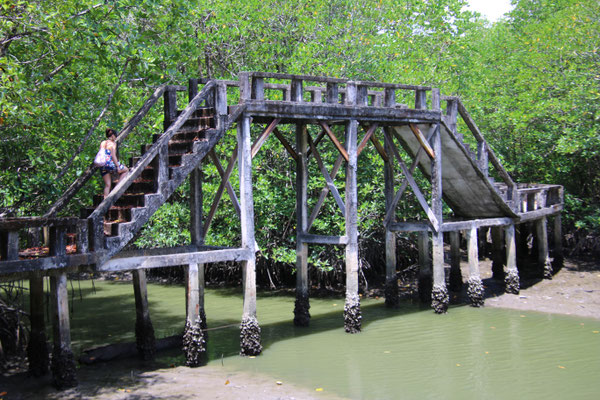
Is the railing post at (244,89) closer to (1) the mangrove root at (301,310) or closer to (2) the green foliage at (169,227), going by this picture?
(1) the mangrove root at (301,310)

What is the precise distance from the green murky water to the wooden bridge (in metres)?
0.67

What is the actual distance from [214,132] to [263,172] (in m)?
7.86

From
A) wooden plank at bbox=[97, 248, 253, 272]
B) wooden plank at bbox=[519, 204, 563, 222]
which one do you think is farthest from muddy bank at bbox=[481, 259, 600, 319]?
wooden plank at bbox=[97, 248, 253, 272]

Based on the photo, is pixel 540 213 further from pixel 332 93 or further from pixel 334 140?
pixel 332 93

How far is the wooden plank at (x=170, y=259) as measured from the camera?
10594mm

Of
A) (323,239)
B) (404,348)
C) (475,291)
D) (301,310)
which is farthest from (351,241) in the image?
(475,291)

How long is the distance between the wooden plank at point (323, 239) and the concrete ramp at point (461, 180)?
3.96 meters

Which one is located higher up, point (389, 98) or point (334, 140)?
point (389, 98)

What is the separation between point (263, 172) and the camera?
19.8m

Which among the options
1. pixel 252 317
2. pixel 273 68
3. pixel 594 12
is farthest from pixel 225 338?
pixel 594 12

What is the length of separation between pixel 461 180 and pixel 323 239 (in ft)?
17.1

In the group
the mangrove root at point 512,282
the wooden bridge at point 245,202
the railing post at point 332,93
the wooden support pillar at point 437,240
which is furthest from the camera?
the mangrove root at point 512,282

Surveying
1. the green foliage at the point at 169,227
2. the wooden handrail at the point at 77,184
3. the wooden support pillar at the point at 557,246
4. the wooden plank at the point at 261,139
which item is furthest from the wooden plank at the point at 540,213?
the wooden handrail at the point at 77,184

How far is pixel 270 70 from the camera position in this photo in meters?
21.0
